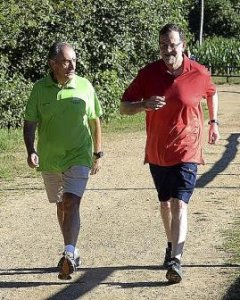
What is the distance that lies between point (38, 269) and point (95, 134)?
123 centimetres

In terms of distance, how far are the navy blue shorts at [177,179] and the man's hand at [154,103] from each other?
55cm

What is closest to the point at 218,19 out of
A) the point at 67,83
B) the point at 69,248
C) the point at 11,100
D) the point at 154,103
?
the point at 11,100

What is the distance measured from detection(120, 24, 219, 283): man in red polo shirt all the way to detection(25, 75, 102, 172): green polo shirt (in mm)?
355

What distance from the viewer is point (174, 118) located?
653 cm

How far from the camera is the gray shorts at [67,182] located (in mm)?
6672

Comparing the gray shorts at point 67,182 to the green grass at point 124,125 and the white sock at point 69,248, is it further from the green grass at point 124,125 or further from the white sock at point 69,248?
the green grass at point 124,125

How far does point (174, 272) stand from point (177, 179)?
75 centimetres

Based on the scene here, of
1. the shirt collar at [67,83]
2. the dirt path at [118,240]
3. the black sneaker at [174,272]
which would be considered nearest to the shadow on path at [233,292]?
the dirt path at [118,240]

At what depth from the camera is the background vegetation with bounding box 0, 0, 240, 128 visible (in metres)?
16.5

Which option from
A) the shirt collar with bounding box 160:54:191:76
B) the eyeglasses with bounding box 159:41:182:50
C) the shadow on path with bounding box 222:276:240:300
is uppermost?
the eyeglasses with bounding box 159:41:182:50

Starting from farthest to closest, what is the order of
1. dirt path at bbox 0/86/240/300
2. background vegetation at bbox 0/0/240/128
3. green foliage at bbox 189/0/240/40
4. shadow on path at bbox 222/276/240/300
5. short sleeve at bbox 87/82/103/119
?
green foliage at bbox 189/0/240/40 < background vegetation at bbox 0/0/240/128 < short sleeve at bbox 87/82/103/119 < dirt path at bbox 0/86/240/300 < shadow on path at bbox 222/276/240/300

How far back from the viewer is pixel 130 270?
22.7ft

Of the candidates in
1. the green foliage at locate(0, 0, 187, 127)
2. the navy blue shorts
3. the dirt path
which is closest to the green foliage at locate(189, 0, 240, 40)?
the green foliage at locate(0, 0, 187, 127)

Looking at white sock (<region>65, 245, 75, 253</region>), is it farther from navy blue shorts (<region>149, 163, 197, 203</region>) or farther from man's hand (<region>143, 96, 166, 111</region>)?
man's hand (<region>143, 96, 166, 111</region>)
